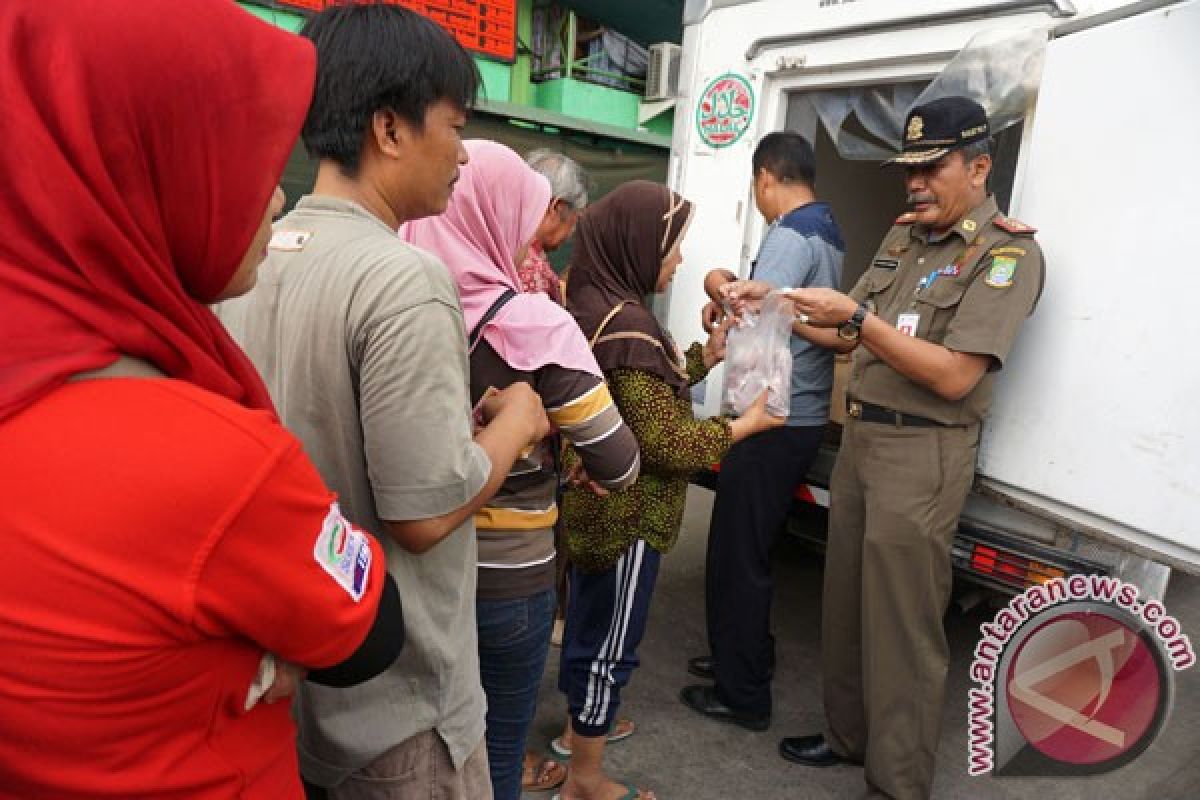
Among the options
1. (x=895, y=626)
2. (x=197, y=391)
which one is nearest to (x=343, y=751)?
(x=197, y=391)

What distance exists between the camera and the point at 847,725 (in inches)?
102

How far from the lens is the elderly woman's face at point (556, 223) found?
10.3 ft

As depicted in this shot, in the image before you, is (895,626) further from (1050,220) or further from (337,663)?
(337,663)

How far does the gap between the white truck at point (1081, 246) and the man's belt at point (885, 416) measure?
20 centimetres

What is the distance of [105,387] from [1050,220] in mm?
2204

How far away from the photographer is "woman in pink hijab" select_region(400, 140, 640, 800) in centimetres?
142

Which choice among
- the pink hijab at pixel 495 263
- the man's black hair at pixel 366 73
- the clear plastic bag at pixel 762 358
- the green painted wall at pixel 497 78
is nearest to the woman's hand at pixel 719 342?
the clear plastic bag at pixel 762 358

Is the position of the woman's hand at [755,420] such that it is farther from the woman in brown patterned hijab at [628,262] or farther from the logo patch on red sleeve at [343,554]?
the logo patch on red sleeve at [343,554]

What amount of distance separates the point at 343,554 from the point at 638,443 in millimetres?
1152

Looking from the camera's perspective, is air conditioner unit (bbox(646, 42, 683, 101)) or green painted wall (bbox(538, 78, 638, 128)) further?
green painted wall (bbox(538, 78, 638, 128))

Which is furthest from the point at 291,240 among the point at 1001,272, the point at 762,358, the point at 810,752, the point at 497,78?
the point at 497,78

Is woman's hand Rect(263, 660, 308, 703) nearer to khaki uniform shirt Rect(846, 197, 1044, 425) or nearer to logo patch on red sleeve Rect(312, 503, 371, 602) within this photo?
logo patch on red sleeve Rect(312, 503, 371, 602)

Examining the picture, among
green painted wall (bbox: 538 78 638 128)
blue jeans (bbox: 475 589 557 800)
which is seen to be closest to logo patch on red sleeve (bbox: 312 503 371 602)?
blue jeans (bbox: 475 589 557 800)

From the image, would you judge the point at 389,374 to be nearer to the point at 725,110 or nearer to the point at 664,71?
the point at 725,110
